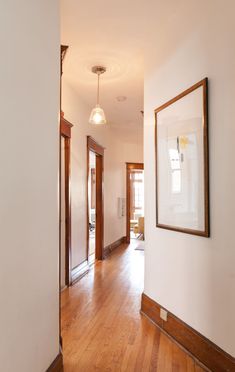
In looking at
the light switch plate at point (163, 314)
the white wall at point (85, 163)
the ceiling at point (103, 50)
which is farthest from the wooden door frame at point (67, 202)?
the light switch plate at point (163, 314)

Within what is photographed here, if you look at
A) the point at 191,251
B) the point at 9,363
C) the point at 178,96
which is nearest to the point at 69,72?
the point at 178,96

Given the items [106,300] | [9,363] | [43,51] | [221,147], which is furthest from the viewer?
[106,300]

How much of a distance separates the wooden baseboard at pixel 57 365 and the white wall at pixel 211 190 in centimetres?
101

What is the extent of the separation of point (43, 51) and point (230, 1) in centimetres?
127

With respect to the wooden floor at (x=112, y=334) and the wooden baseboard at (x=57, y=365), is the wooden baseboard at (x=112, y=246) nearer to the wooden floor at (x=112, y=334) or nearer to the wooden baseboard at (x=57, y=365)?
the wooden floor at (x=112, y=334)

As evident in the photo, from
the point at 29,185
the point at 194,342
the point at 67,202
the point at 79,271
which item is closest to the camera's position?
the point at 29,185

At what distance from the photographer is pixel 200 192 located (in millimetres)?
2223

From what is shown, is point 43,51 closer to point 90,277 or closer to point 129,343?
point 129,343

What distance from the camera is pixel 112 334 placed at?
267 cm

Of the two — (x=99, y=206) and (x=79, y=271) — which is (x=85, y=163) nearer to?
(x=99, y=206)

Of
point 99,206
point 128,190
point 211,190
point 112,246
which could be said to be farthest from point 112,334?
point 128,190

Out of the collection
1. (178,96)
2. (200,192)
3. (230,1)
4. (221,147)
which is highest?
(230,1)

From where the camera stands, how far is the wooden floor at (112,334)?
7.15 feet

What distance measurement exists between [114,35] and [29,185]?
1.88 metres
